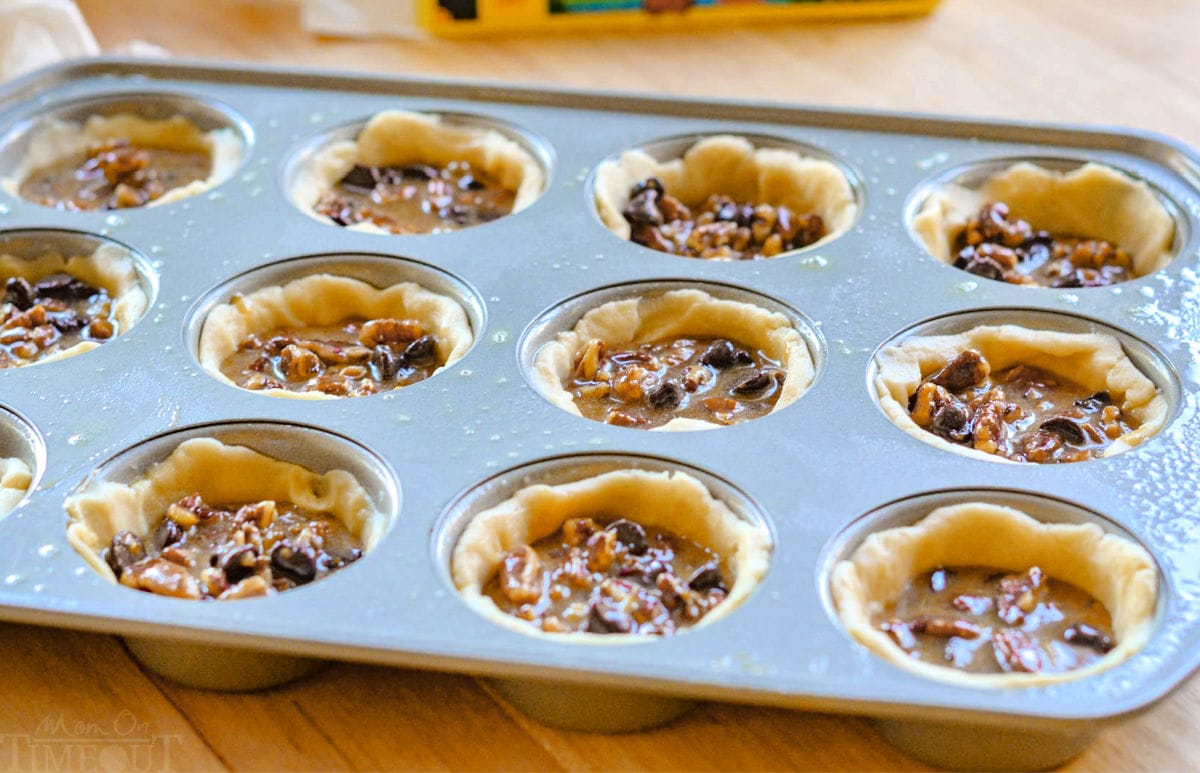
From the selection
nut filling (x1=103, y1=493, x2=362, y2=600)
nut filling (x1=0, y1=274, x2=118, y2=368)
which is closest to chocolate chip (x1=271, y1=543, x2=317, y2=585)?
nut filling (x1=103, y1=493, x2=362, y2=600)

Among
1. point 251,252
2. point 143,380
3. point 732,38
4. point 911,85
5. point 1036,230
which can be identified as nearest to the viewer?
point 143,380

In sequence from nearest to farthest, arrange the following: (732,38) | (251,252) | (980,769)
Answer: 1. (980,769)
2. (251,252)
3. (732,38)

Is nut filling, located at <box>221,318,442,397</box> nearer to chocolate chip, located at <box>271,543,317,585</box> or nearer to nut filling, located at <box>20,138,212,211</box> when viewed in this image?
chocolate chip, located at <box>271,543,317,585</box>

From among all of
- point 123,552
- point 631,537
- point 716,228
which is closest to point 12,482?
point 123,552

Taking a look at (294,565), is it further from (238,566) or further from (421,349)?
(421,349)

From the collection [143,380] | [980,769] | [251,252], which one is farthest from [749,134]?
[980,769]

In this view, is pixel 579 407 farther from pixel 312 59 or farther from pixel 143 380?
pixel 312 59
